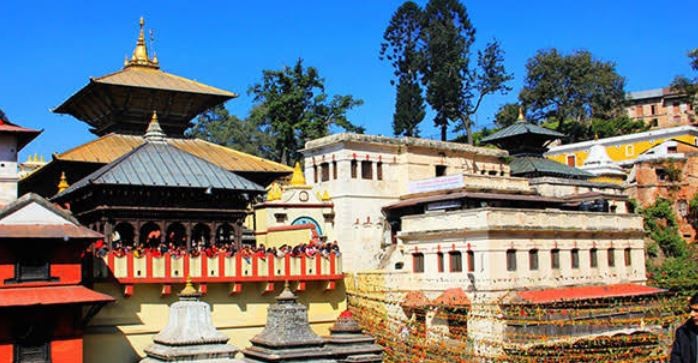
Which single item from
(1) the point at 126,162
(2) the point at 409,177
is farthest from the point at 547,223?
(1) the point at 126,162

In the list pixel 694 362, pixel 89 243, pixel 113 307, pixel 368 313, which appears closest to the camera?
pixel 694 362

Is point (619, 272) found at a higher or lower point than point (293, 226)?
lower

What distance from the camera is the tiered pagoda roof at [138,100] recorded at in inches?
1453

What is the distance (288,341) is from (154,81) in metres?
20.8

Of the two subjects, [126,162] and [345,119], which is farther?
[345,119]

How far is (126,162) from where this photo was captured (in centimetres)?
2831

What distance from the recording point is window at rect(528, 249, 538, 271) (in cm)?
3410

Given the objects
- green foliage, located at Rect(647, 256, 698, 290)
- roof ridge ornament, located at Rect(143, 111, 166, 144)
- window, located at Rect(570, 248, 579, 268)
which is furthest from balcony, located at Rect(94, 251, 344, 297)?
green foliage, located at Rect(647, 256, 698, 290)

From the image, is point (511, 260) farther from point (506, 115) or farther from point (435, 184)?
point (506, 115)

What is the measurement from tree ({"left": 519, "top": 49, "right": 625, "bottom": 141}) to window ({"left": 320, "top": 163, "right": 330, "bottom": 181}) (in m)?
36.9

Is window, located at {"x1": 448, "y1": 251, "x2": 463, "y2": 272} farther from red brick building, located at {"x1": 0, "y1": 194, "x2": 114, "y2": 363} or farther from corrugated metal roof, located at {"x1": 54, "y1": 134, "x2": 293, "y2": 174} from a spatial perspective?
red brick building, located at {"x1": 0, "y1": 194, "x2": 114, "y2": 363}

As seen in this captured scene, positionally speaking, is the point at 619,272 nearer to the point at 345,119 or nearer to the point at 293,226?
the point at 293,226

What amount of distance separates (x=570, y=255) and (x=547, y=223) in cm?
216

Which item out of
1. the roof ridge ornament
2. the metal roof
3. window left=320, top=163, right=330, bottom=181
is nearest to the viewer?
the metal roof
